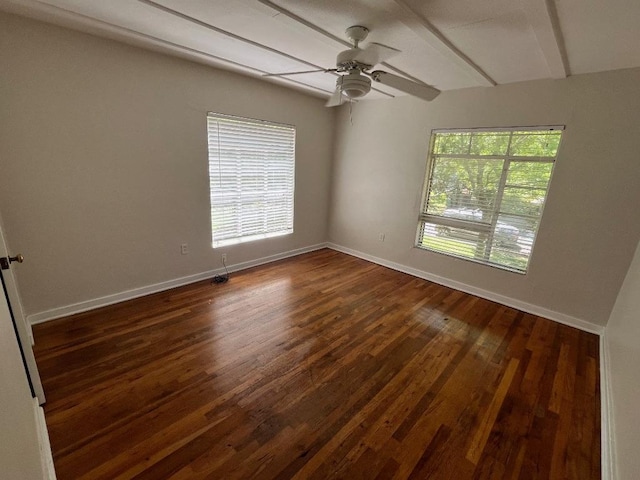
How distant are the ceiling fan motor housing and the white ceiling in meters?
0.30

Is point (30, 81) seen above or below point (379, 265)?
above

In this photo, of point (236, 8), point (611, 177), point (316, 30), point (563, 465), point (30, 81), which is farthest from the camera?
point (611, 177)

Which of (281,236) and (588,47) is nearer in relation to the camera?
(588,47)

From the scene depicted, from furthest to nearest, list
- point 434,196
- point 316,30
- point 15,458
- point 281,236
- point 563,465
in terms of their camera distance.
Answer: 1. point 281,236
2. point 434,196
3. point 316,30
4. point 563,465
5. point 15,458

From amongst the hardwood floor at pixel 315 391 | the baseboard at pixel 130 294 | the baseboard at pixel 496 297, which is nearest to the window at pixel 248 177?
the baseboard at pixel 130 294

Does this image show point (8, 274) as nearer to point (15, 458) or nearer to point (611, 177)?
point (15, 458)

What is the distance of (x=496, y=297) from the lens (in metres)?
3.32

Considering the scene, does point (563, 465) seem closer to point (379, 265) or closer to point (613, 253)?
point (613, 253)

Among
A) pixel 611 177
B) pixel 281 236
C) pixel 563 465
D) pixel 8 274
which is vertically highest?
pixel 611 177

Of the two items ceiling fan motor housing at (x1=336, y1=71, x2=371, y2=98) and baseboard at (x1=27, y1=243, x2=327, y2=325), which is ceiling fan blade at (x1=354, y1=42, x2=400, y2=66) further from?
baseboard at (x1=27, y1=243, x2=327, y2=325)

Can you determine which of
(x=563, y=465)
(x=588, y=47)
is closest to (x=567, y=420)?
(x=563, y=465)

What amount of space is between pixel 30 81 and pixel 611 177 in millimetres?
4842

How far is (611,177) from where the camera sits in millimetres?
2510

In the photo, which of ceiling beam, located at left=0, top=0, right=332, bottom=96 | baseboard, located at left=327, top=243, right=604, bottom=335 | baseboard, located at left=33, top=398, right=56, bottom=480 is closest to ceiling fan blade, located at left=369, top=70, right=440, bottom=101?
ceiling beam, located at left=0, top=0, right=332, bottom=96
